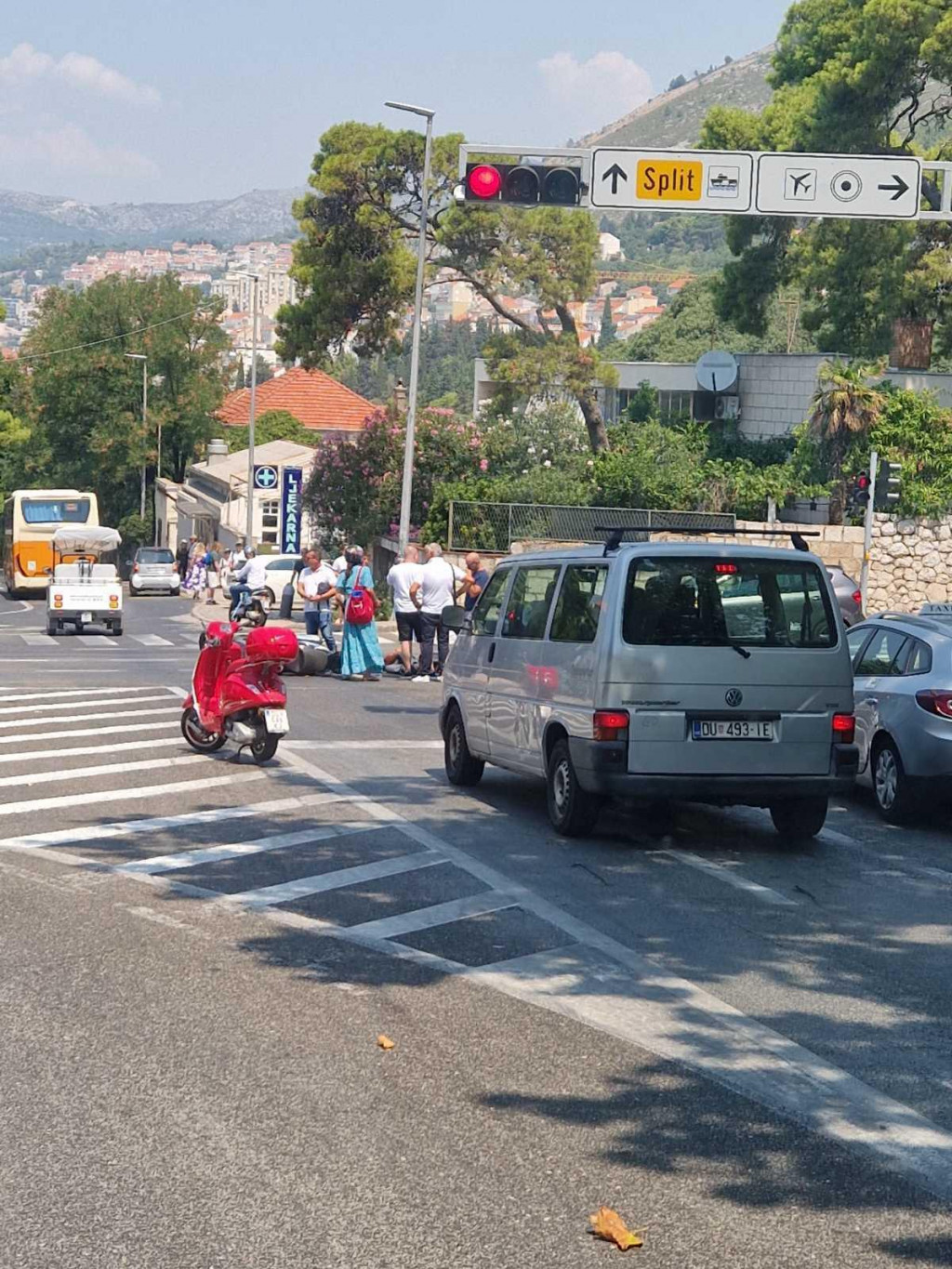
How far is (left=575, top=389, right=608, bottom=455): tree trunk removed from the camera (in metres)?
45.5

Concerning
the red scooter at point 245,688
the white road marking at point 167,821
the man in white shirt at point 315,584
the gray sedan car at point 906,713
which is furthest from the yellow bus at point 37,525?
the gray sedan car at point 906,713

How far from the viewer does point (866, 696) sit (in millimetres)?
13750

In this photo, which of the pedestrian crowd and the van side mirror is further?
the pedestrian crowd

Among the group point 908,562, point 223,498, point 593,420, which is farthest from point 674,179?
point 223,498

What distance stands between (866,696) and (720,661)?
2829 millimetres

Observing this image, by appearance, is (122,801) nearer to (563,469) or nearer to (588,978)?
(588,978)

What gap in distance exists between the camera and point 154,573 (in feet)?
214

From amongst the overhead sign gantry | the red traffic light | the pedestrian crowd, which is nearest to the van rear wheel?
the overhead sign gantry

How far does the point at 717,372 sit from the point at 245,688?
3592 centimetres

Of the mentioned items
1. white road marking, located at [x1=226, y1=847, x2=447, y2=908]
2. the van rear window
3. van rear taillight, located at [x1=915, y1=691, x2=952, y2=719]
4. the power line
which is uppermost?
the power line

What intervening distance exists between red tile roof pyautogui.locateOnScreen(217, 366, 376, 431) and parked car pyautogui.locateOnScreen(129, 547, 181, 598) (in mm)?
32709

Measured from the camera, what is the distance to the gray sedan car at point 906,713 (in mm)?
12719

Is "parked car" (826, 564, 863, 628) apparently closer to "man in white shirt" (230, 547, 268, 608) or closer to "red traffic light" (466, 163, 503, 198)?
"man in white shirt" (230, 547, 268, 608)

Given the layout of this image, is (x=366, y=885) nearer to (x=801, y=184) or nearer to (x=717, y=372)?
(x=801, y=184)
